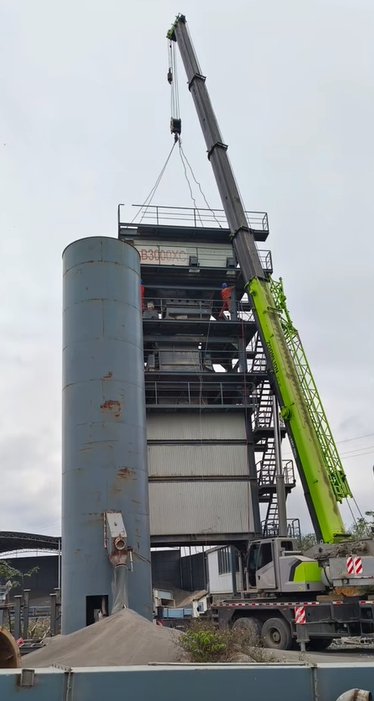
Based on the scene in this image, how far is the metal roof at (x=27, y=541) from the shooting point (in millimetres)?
56250

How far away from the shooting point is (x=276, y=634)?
18.9 metres

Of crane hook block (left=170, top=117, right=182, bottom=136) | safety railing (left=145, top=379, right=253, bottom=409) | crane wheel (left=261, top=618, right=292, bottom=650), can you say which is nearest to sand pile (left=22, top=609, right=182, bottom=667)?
crane wheel (left=261, top=618, right=292, bottom=650)

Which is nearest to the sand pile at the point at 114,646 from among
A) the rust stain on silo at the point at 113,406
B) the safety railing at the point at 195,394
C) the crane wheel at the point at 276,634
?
the rust stain on silo at the point at 113,406

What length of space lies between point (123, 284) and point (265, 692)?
15244 millimetres

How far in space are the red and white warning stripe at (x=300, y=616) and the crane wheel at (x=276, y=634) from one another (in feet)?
2.54

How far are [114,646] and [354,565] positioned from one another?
734cm

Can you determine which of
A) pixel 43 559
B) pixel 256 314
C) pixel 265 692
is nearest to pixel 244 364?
pixel 256 314

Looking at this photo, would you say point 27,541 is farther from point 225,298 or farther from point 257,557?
point 257,557

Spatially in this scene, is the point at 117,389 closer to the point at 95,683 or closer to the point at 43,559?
the point at 95,683

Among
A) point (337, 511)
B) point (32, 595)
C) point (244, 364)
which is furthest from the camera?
point (32, 595)

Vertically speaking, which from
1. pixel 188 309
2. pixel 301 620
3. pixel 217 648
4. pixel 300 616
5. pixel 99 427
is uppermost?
pixel 188 309

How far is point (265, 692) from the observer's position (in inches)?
205

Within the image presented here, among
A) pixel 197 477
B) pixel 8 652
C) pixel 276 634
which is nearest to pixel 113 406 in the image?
pixel 276 634

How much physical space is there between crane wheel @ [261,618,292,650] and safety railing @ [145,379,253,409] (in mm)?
13567
